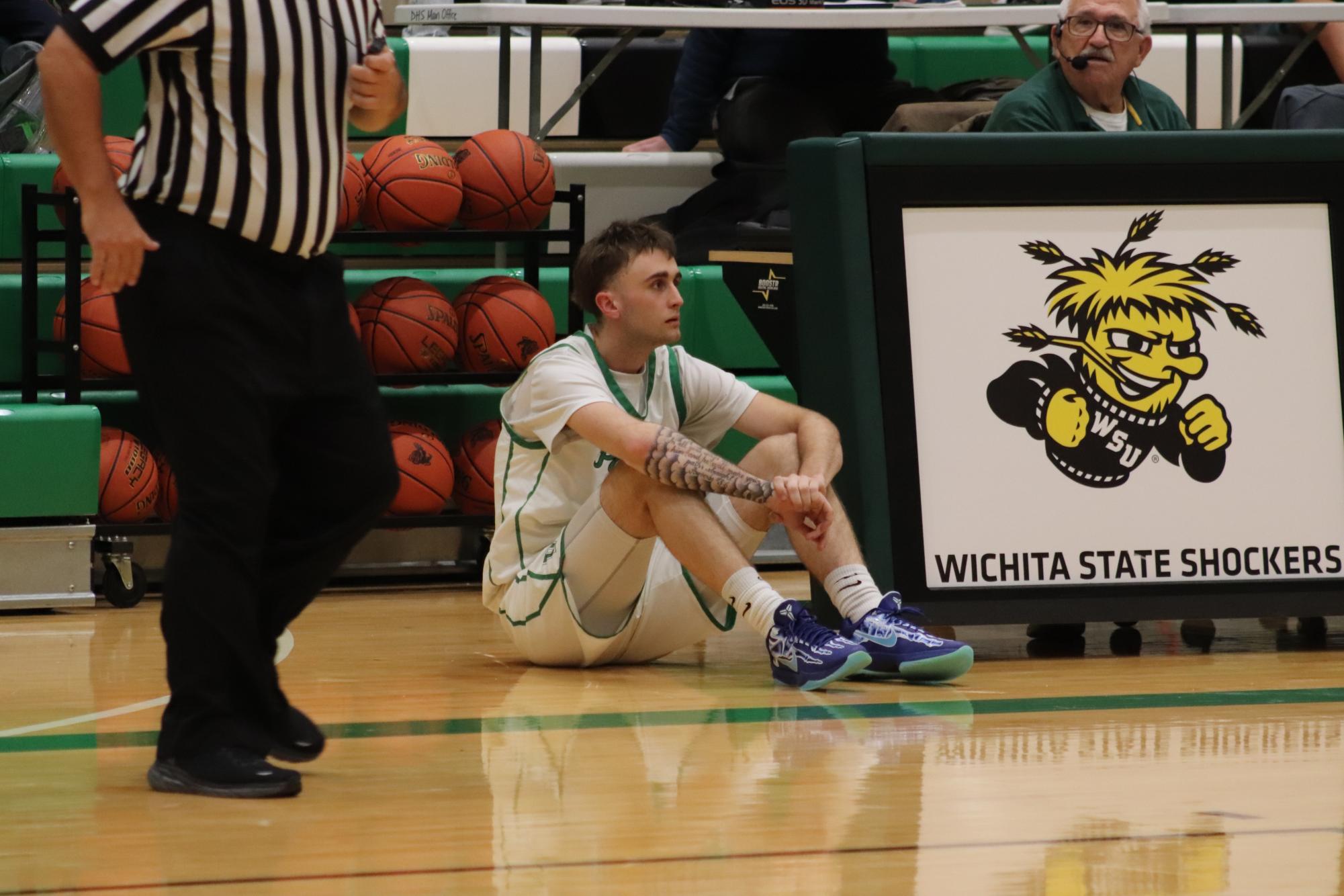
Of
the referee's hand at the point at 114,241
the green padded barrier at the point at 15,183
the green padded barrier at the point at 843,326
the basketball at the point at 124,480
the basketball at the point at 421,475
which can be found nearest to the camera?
the referee's hand at the point at 114,241

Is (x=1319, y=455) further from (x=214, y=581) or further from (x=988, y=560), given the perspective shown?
(x=214, y=581)

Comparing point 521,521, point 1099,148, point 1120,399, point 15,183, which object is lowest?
point 521,521

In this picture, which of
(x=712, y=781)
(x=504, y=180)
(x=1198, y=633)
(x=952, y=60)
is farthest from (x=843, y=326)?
(x=952, y=60)

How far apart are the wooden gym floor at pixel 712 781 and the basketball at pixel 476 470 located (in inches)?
66.7

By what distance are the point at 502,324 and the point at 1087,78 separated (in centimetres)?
226

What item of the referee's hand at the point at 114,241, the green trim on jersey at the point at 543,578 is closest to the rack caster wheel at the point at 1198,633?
the green trim on jersey at the point at 543,578

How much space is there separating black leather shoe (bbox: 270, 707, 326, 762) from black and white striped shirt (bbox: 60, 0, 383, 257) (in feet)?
2.54

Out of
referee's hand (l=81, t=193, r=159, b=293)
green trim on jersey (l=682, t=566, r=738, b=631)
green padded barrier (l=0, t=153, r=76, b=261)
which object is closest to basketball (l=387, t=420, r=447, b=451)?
green padded barrier (l=0, t=153, r=76, b=261)

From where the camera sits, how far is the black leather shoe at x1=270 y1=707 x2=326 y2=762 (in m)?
2.98

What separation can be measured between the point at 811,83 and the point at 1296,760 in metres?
4.53

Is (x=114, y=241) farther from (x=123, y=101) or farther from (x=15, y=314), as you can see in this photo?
(x=123, y=101)

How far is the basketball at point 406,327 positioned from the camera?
6.20 m

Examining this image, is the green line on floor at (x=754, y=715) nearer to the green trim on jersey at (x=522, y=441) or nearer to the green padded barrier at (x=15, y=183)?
the green trim on jersey at (x=522, y=441)

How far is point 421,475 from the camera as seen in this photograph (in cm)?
618
